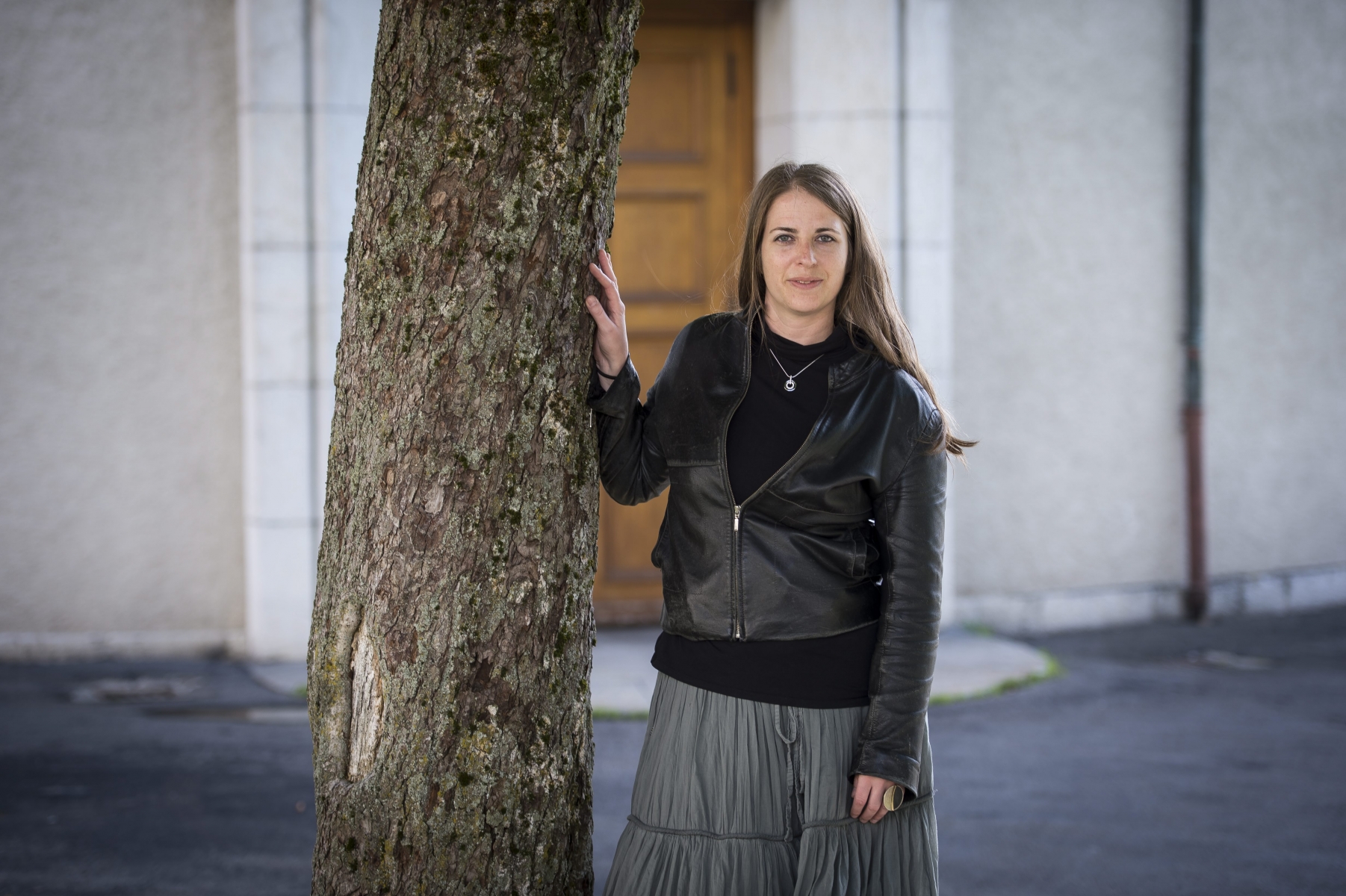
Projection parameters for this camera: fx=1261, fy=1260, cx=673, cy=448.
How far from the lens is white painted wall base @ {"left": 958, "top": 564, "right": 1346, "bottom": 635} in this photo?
24.5 ft

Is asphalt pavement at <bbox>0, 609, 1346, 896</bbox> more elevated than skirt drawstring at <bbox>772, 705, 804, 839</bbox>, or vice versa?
skirt drawstring at <bbox>772, 705, 804, 839</bbox>

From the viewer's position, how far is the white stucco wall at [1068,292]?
24.2 feet

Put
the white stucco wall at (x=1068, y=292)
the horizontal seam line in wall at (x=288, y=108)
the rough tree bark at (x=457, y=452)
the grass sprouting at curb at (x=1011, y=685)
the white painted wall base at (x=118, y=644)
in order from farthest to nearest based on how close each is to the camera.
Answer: the white stucco wall at (x=1068, y=292), the white painted wall base at (x=118, y=644), the horizontal seam line in wall at (x=288, y=108), the grass sprouting at curb at (x=1011, y=685), the rough tree bark at (x=457, y=452)

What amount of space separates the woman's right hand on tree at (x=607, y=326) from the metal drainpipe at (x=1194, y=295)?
20.5ft

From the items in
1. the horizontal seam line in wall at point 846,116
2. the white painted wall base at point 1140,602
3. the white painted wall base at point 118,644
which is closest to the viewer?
the white painted wall base at point 118,644

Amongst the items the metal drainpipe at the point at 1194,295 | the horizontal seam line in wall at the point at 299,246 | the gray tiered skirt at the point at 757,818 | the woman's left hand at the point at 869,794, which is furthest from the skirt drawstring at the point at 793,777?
the metal drainpipe at the point at 1194,295

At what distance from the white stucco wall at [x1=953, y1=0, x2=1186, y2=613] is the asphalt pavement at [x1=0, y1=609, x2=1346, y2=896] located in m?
1.06

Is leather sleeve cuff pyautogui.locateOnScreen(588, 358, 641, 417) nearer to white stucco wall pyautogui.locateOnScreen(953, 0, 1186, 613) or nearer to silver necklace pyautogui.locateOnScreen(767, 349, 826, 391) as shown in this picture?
silver necklace pyautogui.locateOnScreen(767, 349, 826, 391)

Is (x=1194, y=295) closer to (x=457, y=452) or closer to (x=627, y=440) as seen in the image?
(x=627, y=440)

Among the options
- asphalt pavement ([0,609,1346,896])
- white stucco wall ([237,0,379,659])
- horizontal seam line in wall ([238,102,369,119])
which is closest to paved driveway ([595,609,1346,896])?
asphalt pavement ([0,609,1346,896])

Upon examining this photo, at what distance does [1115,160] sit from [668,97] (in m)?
2.78

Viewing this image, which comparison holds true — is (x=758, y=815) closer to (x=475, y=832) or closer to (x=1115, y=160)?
(x=475, y=832)

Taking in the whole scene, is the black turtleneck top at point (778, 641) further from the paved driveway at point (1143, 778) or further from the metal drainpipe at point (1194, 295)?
the metal drainpipe at point (1194, 295)

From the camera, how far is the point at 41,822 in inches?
163
